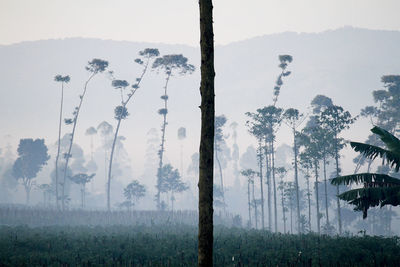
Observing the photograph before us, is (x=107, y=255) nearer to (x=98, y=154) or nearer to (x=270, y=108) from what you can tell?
(x=270, y=108)

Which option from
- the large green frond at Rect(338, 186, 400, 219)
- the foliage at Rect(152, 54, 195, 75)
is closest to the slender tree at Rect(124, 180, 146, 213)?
the foliage at Rect(152, 54, 195, 75)

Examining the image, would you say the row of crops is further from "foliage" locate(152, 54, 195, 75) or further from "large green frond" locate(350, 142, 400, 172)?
"large green frond" locate(350, 142, 400, 172)

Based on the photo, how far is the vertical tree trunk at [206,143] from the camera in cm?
786

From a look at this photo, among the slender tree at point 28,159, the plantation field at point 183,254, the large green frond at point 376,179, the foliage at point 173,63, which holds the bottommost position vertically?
the plantation field at point 183,254

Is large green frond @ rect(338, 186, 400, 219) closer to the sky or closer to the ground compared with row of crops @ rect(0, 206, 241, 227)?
closer to the sky

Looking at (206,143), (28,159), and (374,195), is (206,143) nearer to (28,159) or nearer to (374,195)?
(374,195)

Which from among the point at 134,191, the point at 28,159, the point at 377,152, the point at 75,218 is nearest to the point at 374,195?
the point at 377,152

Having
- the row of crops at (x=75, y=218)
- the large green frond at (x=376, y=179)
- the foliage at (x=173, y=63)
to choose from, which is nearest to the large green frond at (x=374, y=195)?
the large green frond at (x=376, y=179)

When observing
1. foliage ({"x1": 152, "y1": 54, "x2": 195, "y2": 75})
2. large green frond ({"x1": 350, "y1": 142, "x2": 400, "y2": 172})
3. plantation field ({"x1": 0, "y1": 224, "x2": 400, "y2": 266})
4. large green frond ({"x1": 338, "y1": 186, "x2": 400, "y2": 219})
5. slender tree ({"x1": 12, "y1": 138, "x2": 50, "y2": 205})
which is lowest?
plantation field ({"x1": 0, "y1": 224, "x2": 400, "y2": 266})

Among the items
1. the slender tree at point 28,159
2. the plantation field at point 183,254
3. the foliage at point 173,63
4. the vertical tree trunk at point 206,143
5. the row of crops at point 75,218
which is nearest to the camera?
the vertical tree trunk at point 206,143

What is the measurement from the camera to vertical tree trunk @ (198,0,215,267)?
25.8 feet

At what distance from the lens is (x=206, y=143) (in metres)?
8.10

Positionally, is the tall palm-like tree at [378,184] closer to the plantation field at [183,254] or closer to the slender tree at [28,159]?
the plantation field at [183,254]

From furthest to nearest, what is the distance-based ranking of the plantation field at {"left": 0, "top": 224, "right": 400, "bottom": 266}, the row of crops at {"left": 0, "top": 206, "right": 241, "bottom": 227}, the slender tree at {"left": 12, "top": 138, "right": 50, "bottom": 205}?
the slender tree at {"left": 12, "top": 138, "right": 50, "bottom": 205}
the row of crops at {"left": 0, "top": 206, "right": 241, "bottom": 227}
the plantation field at {"left": 0, "top": 224, "right": 400, "bottom": 266}
